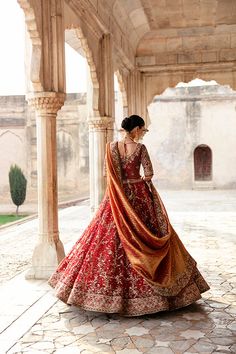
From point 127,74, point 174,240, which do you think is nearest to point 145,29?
point 127,74

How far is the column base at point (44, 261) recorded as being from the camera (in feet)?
17.5

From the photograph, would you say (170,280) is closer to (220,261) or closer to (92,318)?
(92,318)

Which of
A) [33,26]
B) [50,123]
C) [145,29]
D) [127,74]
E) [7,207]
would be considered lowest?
[7,207]

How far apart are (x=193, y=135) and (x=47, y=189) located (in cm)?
1734

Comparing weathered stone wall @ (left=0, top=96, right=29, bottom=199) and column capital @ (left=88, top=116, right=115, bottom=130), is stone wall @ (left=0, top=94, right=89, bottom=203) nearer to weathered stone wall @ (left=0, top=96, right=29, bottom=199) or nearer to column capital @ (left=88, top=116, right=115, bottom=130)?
weathered stone wall @ (left=0, top=96, right=29, bottom=199)

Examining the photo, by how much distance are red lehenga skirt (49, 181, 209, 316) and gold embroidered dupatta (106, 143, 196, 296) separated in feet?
0.20

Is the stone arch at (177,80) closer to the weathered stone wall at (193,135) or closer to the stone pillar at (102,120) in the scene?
the stone pillar at (102,120)

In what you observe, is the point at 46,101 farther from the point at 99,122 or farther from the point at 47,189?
the point at 99,122

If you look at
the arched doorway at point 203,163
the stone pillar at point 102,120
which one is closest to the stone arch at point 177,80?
the stone pillar at point 102,120

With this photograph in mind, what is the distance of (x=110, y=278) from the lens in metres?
3.91

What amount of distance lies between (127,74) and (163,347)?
9.33 m

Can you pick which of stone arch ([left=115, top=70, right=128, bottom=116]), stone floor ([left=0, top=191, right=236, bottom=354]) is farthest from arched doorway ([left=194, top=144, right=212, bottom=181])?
stone floor ([left=0, top=191, right=236, bottom=354])

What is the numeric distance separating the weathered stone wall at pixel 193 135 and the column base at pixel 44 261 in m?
16.8

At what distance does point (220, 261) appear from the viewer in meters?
6.13
